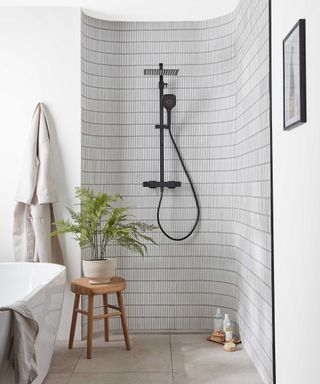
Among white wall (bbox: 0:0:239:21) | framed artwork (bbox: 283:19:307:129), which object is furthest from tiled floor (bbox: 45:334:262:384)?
white wall (bbox: 0:0:239:21)

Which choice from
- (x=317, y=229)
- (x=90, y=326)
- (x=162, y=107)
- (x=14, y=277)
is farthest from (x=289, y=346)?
(x=162, y=107)

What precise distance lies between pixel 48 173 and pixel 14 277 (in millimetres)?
786

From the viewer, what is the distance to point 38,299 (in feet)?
8.86

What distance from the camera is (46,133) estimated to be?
391 centimetres

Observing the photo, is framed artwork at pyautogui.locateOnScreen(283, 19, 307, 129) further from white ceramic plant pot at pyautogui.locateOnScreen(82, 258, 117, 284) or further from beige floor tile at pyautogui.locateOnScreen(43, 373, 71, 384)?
beige floor tile at pyautogui.locateOnScreen(43, 373, 71, 384)

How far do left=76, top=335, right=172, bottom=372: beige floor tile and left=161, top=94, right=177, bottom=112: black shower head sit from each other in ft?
5.75

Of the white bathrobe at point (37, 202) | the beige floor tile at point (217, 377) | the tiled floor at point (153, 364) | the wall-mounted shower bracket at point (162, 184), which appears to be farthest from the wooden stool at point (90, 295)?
the wall-mounted shower bracket at point (162, 184)

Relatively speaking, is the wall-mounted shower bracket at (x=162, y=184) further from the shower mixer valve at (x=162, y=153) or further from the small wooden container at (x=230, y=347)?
the small wooden container at (x=230, y=347)

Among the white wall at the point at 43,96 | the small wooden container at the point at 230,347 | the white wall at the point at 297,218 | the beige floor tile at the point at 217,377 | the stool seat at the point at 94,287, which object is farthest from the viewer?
the white wall at the point at 43,96

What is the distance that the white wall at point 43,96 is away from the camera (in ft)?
13.0

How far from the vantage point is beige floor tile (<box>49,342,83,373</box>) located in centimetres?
333

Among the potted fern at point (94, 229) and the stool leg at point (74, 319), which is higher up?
the potted fern at point (94, 229)

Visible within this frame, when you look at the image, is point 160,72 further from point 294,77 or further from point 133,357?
point 133,357

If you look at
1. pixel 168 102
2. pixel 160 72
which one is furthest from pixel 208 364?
pixel 160 72
